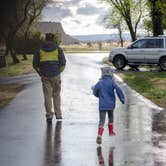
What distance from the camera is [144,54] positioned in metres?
32.5

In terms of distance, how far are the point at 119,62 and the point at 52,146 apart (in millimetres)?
24044

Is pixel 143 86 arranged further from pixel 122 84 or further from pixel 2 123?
pixel 2 123

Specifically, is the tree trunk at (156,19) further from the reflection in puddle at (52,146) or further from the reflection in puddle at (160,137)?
the reflection in puddle at (52,146)

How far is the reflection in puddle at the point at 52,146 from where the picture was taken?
859 centimetres

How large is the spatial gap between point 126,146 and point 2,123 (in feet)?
11.7

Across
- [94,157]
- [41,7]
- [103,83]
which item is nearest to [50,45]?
[103,83]

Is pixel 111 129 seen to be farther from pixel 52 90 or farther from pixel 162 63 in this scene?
pixel 162 63

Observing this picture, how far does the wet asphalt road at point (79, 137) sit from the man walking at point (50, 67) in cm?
39

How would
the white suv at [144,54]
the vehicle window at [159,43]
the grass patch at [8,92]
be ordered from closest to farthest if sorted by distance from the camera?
the grass patch at [8,92] < the white suv at [144,54] < the vehicle window at [159,43]

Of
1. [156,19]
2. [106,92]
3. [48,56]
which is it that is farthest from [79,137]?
[156,19]

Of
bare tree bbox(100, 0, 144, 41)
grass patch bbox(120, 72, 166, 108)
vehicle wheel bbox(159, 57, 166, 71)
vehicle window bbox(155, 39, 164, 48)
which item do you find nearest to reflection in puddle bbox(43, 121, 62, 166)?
grass patch bbox(120, 72, 166, 108)

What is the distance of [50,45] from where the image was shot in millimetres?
12828

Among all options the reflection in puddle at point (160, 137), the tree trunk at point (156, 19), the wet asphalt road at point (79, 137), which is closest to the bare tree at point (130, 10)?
the tree trunk at point (156, 19)

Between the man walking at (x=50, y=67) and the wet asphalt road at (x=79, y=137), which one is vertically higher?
the man walking at (x=50, y=67)
